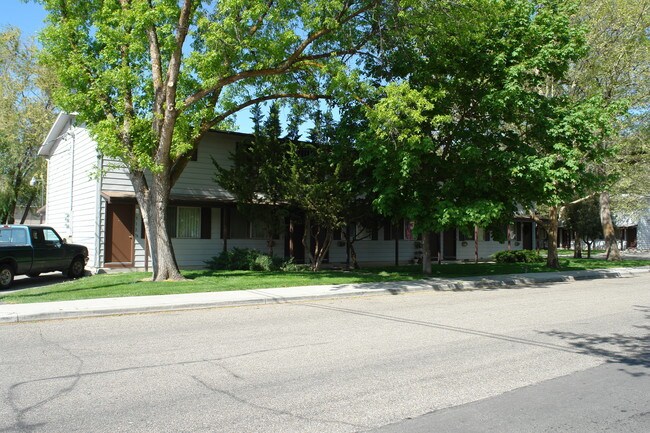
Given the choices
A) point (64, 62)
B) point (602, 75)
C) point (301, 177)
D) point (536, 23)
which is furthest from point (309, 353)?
point (602, 75)

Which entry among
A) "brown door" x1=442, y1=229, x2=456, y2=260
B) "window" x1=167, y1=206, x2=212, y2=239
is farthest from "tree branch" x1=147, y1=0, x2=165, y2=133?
"brown door" x1=442, y1=229, x2=456, y2=260

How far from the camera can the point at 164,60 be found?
17.2 metres

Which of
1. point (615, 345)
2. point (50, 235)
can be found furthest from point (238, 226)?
point (615, 345)

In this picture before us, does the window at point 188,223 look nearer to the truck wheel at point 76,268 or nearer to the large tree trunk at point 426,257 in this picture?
the truck wheel at point 76,268

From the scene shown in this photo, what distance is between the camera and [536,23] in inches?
696

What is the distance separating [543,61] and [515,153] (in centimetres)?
312

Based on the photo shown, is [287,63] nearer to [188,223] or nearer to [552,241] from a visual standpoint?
[188,223]

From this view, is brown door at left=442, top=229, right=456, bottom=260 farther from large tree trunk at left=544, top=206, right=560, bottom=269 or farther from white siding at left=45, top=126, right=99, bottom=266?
white siding at left=45, top=126, right=99, bottom=266

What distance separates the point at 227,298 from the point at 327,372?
695 cm

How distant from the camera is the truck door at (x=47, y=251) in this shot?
16516mm

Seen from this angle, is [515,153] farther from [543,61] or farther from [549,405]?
[549,405]

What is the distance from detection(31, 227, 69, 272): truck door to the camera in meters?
16.5

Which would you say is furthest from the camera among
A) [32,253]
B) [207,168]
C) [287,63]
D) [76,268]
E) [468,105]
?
[207,168]

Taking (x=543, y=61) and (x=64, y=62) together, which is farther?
(x=543, y=61)
